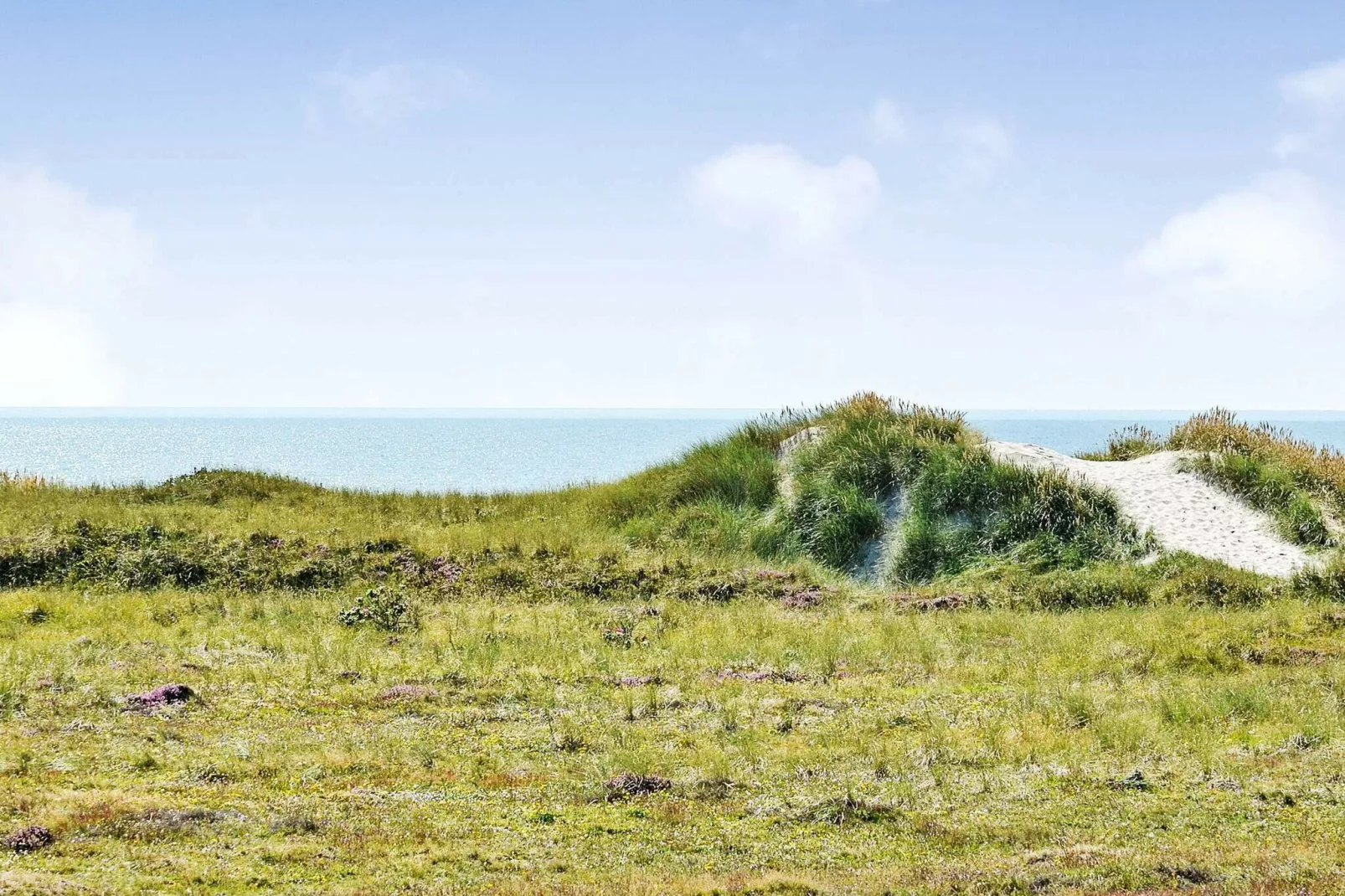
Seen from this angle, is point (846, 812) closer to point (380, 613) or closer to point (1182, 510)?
point (380, 613)

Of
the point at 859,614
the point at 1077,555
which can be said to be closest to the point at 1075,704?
the point at 859,614

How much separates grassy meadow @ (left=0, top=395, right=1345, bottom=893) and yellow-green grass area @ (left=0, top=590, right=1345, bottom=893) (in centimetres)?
6

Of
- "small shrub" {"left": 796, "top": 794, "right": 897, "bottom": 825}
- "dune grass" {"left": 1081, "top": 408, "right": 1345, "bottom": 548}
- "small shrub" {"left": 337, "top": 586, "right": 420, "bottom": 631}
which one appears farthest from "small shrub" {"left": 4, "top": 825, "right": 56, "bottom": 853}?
"dune grass" {"left": 1081, "top": 408, "right": 1345, "bottom": 548}

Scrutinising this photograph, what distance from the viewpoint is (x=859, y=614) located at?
69.7 ft

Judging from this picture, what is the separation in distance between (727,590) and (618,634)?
15.0ft

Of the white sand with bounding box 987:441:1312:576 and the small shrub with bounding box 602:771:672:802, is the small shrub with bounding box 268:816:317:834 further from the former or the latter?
the white sand with bounding box 987:441:1312:576

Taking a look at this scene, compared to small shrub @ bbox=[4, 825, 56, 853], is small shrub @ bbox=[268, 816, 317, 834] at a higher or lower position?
lower

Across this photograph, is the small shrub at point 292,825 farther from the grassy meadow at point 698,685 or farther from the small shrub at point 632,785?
the small shrub at point 632,785

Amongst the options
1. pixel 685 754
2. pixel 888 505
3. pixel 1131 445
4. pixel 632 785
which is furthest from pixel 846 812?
pixel 1131 445

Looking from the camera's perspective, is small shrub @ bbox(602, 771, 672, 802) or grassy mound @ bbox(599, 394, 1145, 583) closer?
small shrub @ bbox(602, 771, 672, 802)

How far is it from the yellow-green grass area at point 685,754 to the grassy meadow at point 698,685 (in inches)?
2.4

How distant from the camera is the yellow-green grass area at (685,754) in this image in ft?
26.7

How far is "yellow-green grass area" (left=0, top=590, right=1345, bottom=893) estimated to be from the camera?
815 cm

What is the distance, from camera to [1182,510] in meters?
27.2
